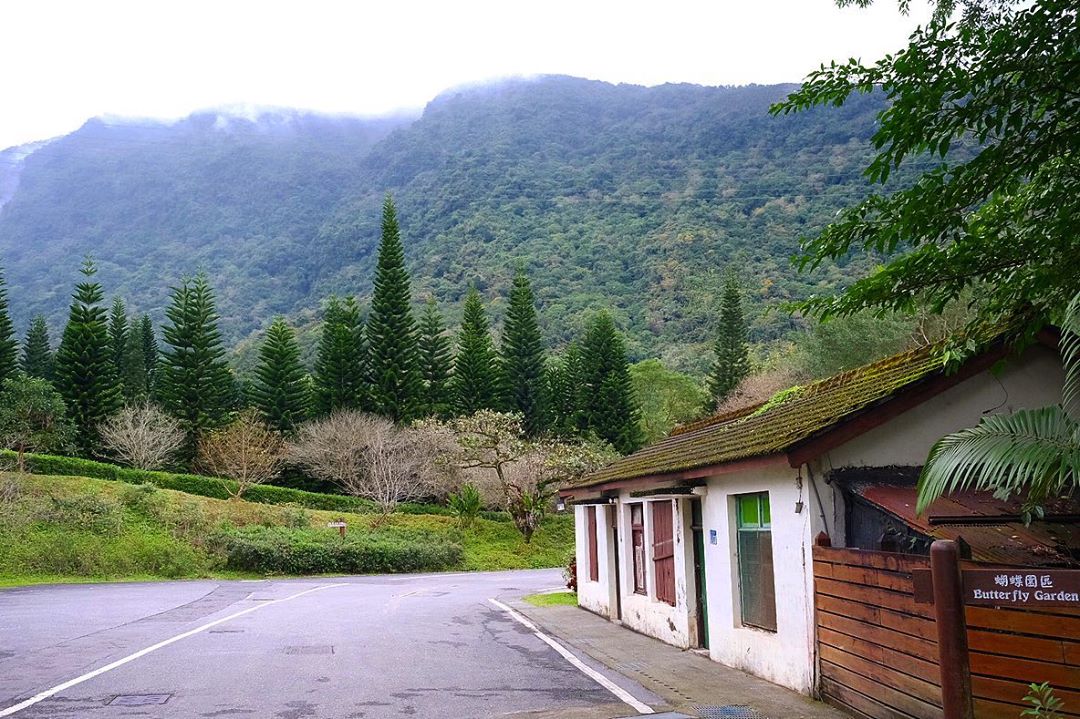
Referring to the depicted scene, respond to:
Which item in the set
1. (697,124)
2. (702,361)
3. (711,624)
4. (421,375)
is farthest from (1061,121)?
(697,124)

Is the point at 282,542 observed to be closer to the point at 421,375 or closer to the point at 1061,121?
the point at 421,375

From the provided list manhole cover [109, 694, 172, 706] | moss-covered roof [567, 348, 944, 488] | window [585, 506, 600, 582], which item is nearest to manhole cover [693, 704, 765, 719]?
moss-covered roof [567, 348, 944, 488]

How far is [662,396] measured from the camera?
6481 cm

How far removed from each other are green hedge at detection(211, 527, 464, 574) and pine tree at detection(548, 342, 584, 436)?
2034cm

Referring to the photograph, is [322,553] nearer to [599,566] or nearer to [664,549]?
[599,566]

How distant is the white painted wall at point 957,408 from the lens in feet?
27.7

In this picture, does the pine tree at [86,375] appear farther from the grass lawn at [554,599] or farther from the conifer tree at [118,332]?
the grass lawn at [554,599]

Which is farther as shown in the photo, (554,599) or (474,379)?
(474,379)

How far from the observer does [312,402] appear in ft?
181

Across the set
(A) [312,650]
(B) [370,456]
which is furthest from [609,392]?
(A) [312,650]

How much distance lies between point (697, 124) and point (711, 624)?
145091mm

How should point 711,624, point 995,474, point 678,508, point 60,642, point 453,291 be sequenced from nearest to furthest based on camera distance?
point 995,474 → point 711,624 → point 678,508 → point 60,642 → point 453,291

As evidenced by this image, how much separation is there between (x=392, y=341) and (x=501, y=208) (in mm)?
67860

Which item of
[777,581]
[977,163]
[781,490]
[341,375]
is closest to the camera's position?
[977,163]
